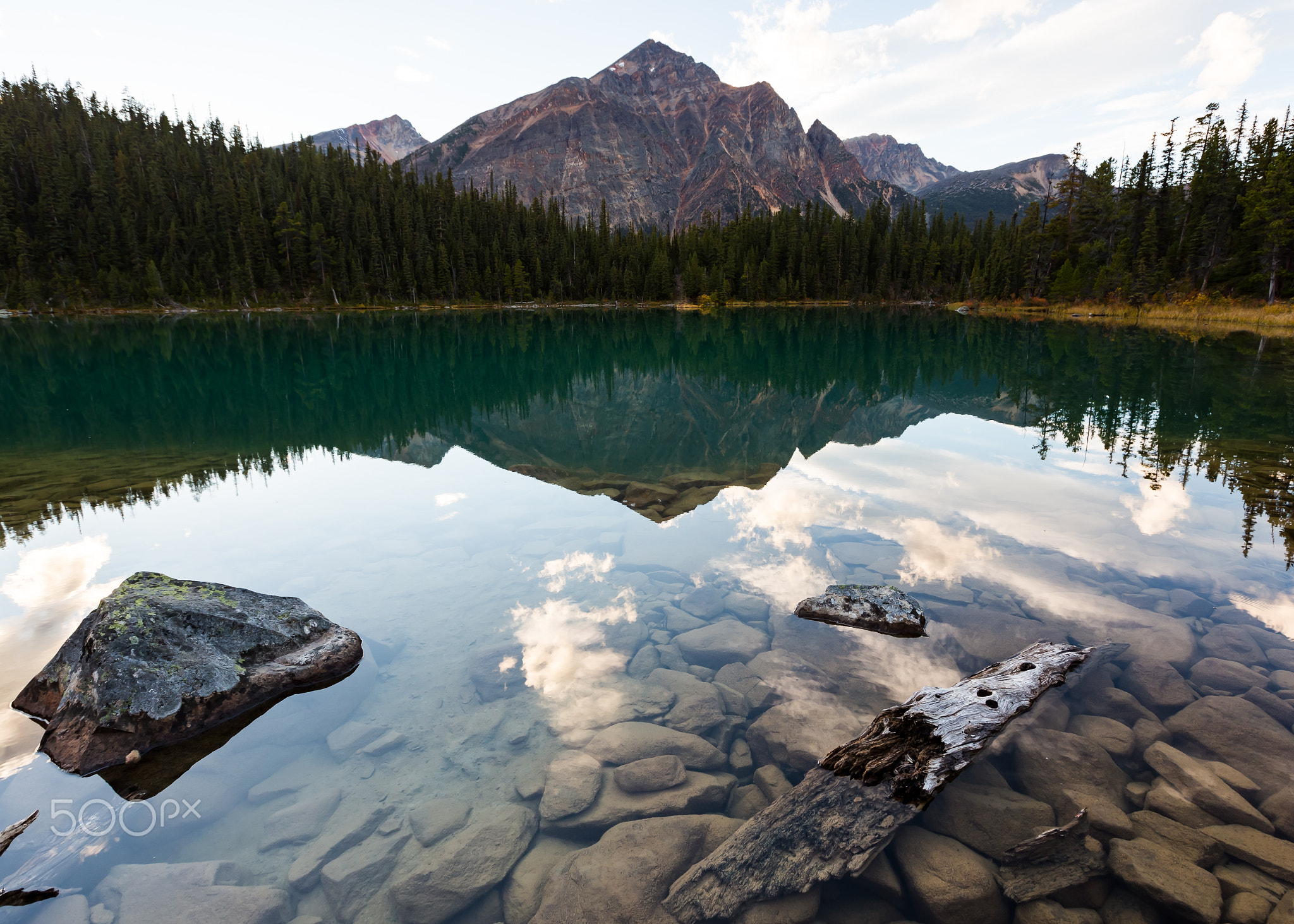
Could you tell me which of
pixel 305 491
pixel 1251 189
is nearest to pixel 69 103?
pixel 305 491

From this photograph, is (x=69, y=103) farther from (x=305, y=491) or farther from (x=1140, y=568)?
(x=1140, y=568)

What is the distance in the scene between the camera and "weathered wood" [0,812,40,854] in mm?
4617

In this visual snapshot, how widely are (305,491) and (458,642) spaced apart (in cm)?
898

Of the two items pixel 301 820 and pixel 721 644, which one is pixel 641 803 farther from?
pixel 301 820

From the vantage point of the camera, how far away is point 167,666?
6.55 m

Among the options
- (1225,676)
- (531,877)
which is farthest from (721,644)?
(1225,676)

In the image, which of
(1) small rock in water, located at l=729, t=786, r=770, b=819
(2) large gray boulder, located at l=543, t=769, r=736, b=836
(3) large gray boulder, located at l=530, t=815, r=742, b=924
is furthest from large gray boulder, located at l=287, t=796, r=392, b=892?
(1) small rock in water, located at l=729, t=786, r=770, b=819

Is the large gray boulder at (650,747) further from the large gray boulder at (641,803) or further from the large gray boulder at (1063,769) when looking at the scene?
the large gray boulder at (1063,769)

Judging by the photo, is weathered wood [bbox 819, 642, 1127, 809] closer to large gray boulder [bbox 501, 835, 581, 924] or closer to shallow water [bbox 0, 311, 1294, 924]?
shallow water [bbox 0, 311, 1294, 924]

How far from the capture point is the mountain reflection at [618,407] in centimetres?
1562

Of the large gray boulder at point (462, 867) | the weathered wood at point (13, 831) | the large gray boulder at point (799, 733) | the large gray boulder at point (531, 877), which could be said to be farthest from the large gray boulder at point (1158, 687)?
the weathered wood at point (13, 831)

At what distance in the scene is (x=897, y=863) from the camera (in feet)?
15.5

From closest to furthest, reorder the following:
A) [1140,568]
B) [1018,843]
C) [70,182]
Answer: [1018,843] < [1140,568] < [70,182]

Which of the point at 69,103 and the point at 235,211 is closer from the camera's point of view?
the point at 235,211
